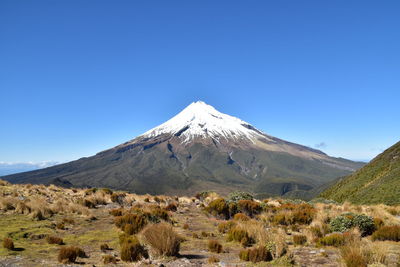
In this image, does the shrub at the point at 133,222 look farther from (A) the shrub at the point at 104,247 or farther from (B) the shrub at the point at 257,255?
(B) the shrub at the point at 257,255

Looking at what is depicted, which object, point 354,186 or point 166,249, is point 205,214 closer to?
point 166,249

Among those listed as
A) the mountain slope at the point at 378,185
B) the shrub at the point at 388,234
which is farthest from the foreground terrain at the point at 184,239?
the mountain slope at the point at 378,185

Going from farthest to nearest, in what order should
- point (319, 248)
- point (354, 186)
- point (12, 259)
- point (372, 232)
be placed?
point (354, 186)
point (372, 232)
point (319, 248)
point (12, 259)

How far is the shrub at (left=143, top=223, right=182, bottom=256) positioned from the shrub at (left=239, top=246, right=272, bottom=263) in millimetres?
2478

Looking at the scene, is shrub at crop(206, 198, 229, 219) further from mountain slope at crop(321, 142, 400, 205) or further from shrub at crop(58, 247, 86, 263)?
mountain slope at crop(321, 142, 400, 205)

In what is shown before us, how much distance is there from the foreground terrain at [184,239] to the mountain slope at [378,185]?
1692 centimetres

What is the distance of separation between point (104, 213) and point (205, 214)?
7.39m

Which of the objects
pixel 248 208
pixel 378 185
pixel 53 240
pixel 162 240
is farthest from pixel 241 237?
pixel 378 185

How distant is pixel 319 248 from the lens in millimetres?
11648

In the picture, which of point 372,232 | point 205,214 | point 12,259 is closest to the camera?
point 12,259

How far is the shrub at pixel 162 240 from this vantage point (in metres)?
9.80

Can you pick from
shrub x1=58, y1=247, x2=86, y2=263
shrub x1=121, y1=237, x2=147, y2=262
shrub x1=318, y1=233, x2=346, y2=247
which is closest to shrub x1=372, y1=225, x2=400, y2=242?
shrub x1=318, y1=233, x2=346, y2=247

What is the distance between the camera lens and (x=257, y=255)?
32.0ft

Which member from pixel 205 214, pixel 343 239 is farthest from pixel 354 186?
pixel 343 239
